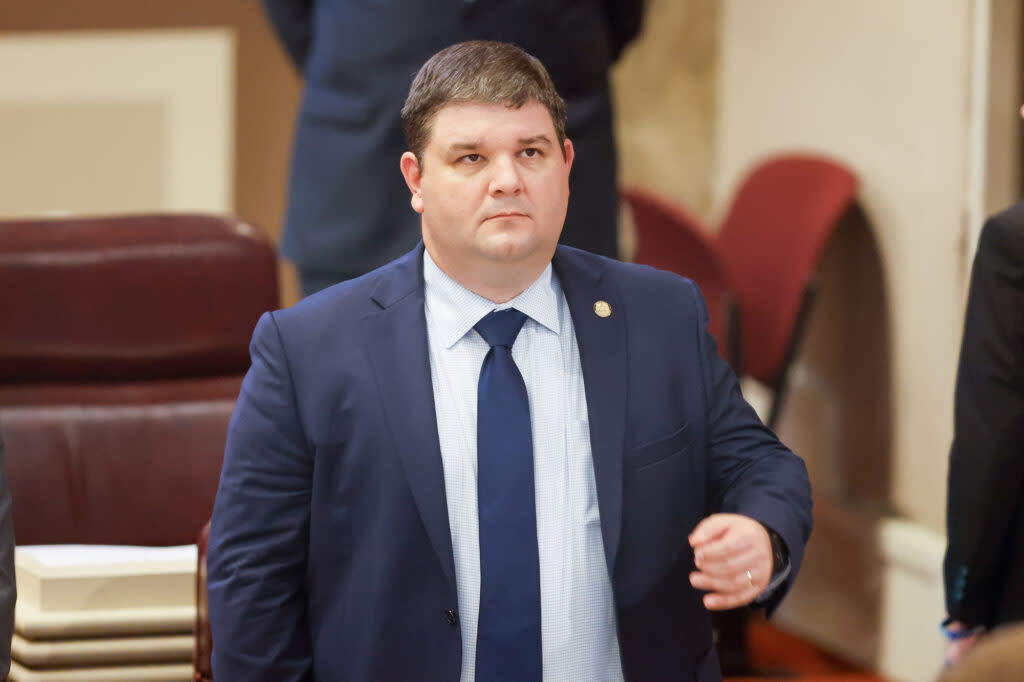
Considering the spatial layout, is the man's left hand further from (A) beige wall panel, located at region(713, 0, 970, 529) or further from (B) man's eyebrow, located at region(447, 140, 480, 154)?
(A) beige wall panel, located at region(713, 0, 970, 529)

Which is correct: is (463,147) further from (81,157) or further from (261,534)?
(81,157)

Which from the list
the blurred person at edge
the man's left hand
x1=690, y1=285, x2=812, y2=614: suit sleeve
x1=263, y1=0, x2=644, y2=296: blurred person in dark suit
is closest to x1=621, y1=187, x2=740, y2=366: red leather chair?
x1=263, y1=0, x2=644, y2=296: blurred person in dark suit

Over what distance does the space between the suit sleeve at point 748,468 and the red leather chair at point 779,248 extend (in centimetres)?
165

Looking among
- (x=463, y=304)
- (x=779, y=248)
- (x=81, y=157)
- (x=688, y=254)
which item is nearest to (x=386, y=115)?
(x=463, y=304)

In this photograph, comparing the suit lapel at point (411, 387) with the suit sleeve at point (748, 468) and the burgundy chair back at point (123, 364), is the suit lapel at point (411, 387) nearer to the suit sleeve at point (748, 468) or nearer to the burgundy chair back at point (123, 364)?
the suit sleeve at point (748, 468)

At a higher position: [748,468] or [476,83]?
[476,83]

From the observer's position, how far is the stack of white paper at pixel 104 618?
182 centimetres

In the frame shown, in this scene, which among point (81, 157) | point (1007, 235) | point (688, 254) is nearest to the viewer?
point (1007, 235)

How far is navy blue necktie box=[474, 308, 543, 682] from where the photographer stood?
1447 mm

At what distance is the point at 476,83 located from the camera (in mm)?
1449

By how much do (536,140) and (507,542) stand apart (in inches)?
17.2

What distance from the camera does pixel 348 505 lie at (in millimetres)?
1479

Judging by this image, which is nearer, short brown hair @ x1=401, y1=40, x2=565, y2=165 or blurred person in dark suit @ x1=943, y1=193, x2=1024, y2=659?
short brown hair @ x1=401, y1=40, x2=565, y2=165

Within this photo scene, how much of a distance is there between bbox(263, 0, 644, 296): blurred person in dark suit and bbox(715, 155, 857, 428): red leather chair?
112 centimetres
